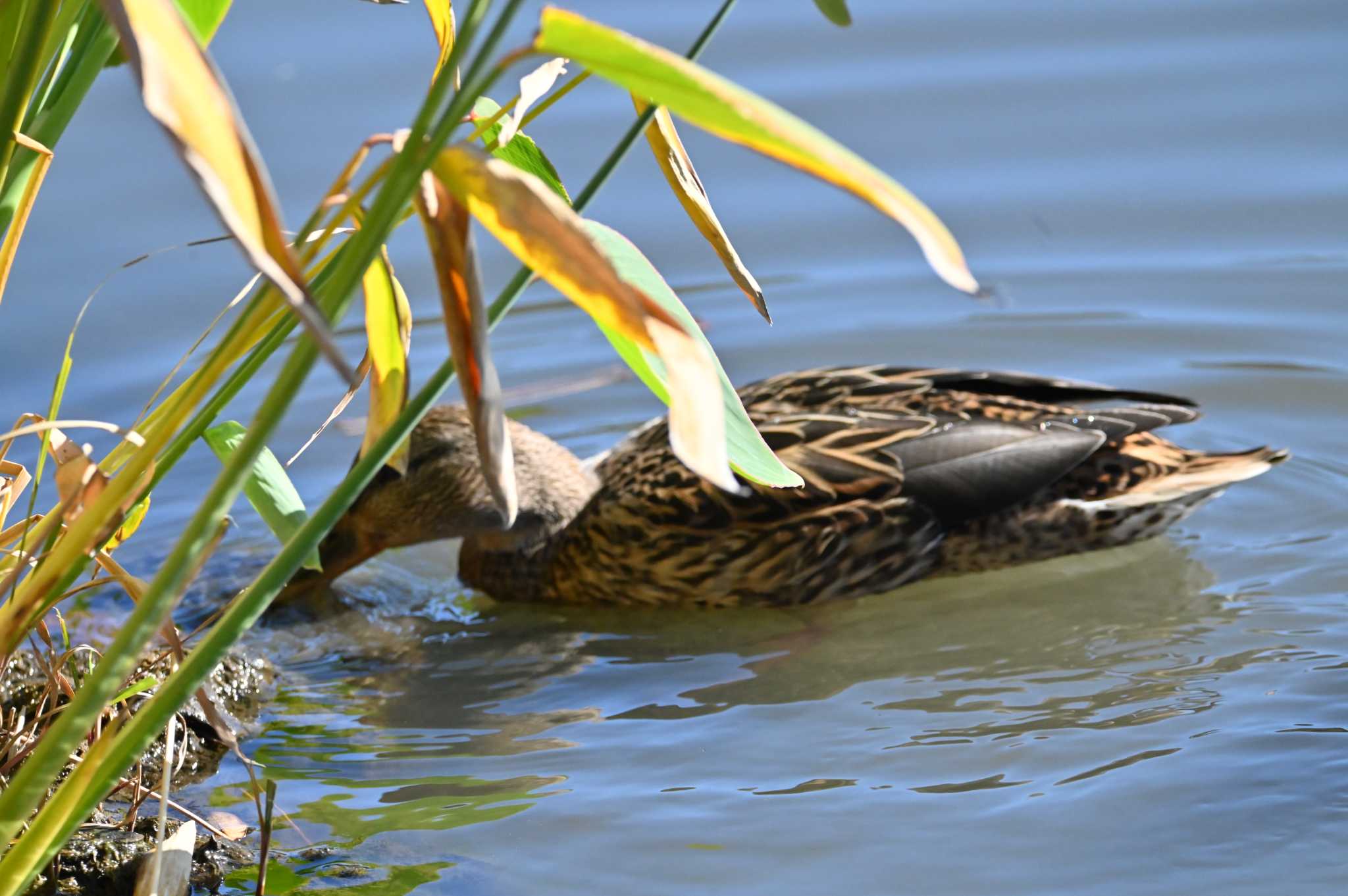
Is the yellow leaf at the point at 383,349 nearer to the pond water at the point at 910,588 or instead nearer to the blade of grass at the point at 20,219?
the blade of grass at the point at 20,219

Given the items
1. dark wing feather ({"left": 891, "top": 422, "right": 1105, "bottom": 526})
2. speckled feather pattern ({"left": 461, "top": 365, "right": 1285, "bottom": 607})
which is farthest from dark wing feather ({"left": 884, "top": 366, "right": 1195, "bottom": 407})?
dark wing feather ({"left": 891, "top": 422, "right": 1105, "bottom": 526})

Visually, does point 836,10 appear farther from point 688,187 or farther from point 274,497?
point 274,497

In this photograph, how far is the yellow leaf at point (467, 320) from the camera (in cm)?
180

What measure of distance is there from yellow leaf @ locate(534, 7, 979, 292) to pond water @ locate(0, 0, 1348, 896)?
219 centimetres

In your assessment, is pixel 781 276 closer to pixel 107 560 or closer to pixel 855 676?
pixel 855 676

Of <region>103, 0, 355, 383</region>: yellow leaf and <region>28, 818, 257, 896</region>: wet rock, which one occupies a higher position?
<region>103, 0, 355, 383</region>: yellow leaf

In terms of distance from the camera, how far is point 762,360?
7.07 m

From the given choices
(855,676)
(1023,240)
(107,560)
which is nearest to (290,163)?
(1023,240)

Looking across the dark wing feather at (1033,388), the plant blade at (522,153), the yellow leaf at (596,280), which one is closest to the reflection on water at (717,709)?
the dark wing feather at (1033,388)

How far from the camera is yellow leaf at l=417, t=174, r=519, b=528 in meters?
1.80

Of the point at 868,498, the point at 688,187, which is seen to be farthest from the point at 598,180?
the point at 868,498

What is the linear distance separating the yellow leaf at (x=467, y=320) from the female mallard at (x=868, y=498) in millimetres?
3633

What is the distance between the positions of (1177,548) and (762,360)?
6.90 feet

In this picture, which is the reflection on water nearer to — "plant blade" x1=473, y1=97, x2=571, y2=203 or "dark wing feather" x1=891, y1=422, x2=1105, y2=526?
"dark wing feather" x1=891, y1=422, x2=1105, y2=526
